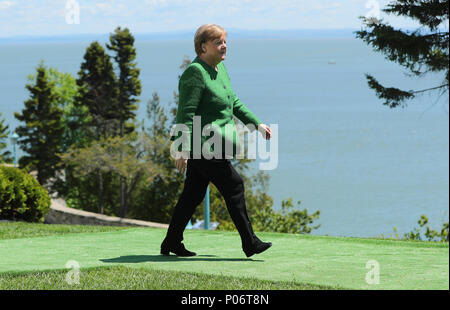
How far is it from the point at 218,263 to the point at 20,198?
307 inches

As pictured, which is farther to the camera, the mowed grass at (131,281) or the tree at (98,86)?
the tree at (98,86)

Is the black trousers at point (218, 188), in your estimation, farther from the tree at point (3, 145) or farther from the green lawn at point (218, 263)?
the tree at point (3, 145)

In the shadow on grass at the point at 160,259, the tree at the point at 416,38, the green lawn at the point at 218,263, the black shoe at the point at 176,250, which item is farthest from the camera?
the tree at the point at 416,38

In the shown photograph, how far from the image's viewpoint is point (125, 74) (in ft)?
162

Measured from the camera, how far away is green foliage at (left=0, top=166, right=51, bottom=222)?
1364 cm

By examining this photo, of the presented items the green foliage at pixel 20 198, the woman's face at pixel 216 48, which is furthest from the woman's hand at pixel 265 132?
the green foliage at pixel 20 198

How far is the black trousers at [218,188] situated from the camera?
6.73 meters

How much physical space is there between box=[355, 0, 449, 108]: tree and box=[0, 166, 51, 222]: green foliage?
707 centimetres

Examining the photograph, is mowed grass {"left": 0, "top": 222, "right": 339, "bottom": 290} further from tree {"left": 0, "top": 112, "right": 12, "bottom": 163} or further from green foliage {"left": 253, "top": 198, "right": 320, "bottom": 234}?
tree {"left": 0, "top": 112, "right": 12, "bottom": 163}

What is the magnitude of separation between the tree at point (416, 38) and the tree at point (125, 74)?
3291 centimetres

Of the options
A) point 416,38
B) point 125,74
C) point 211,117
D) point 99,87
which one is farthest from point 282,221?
point 99,87

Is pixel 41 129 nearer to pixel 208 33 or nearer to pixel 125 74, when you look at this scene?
pixel 125 74

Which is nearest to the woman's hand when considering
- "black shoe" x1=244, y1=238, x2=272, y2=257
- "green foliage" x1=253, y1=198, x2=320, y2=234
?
"black shoe" x1=244, y1=238, x2=272, y2=257
